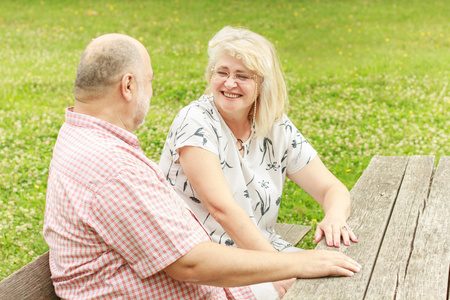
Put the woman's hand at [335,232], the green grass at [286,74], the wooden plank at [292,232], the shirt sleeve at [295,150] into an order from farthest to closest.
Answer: the green grass at [286,74] < the wooden plank at [292,232] < the shirt sleeve at [295,150] < the woman's hand at [335,232]

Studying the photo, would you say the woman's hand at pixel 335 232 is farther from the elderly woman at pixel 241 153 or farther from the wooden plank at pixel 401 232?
the wooden plank at pixel 401 232

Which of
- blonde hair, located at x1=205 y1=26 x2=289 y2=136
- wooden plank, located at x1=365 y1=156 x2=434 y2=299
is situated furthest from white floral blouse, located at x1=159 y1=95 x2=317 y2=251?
wooden plank, located at x1=365 y1=156 x2=434 y2=299

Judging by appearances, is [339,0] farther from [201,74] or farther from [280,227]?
[280,227]

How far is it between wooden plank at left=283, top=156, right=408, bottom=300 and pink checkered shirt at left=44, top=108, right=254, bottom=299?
1.51 feet

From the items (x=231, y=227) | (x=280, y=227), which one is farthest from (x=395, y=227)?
(x=280, y=227)

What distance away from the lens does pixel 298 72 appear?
11.4 metres

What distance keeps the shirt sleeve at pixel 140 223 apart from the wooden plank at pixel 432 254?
2.71 ft

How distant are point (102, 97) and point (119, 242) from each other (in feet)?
1.94

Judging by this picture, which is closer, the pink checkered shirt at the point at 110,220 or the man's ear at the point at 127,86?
the pink checkered shirt at the point at 110,220

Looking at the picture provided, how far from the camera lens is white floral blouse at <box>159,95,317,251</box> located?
3.12 meters

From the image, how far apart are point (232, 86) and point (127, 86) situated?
100 centimetres

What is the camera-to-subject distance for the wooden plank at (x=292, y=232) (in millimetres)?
4504

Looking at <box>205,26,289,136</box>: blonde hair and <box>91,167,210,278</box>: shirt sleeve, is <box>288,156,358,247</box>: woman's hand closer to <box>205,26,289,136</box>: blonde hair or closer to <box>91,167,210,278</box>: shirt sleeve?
<box>205,26,289,136</box>: blonde hair

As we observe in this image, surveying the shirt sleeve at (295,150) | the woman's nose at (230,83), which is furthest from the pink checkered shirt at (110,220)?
the shirt sleeve at (295,150)
